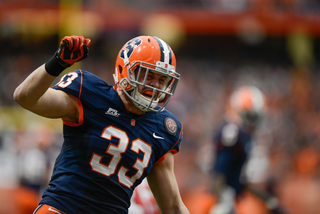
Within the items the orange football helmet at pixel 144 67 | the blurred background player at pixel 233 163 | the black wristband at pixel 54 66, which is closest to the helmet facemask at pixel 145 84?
the orange football helmet at pixel 144 67

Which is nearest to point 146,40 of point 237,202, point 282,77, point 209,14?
point 237,202

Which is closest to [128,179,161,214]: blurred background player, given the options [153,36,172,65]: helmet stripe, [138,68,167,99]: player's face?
[138,68,167,99]: player's face

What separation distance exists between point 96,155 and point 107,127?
16 centimetres

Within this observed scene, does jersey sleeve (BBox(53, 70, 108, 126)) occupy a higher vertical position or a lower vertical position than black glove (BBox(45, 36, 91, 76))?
lower

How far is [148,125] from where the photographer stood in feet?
7.37

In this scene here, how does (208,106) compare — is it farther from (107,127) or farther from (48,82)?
(48,82)

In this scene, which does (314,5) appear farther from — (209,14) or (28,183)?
(28,183)

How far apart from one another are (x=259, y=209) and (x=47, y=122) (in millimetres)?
5760

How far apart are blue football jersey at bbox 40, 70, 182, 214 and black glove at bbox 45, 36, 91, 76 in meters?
0.21

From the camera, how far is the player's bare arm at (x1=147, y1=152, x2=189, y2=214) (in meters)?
2.33

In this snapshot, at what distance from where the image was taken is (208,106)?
1069 cm

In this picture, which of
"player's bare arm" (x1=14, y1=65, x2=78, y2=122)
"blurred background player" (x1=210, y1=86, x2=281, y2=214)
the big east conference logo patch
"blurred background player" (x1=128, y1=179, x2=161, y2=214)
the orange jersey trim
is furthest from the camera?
"blurred background player" (x1=210, y1=86, x2=281, y2=214)

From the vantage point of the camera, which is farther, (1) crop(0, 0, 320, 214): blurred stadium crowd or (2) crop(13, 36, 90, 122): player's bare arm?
(1) crop(0, 0, 320, 214): blurred stadium crowd

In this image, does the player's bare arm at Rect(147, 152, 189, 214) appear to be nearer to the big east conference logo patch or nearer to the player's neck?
the big east conference logo patch
